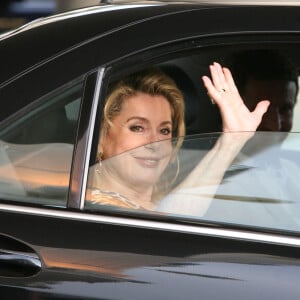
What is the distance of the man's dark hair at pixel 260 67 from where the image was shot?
2.46 meters

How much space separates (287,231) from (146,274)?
0.38 meters

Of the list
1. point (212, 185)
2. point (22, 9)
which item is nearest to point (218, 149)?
point (212, 185)

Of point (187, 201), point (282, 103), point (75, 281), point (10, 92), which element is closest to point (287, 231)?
point (187, 201)

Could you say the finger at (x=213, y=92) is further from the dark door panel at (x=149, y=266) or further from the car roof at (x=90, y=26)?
the dark door panel at (x=149, y=266)

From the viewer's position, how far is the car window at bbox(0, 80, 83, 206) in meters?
2.03

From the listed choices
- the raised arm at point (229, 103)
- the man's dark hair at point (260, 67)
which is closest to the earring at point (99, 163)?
the raised arm at point (229, 103)

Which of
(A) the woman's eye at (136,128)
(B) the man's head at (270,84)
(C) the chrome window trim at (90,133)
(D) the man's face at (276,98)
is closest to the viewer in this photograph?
(C) the chrome window trim at (90,133)

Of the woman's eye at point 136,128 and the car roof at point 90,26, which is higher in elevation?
the car roof at point 90,26

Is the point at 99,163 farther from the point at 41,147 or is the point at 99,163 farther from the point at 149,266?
the point at 149,266

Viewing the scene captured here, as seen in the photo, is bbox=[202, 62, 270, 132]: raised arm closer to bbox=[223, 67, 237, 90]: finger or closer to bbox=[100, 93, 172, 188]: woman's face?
bbox=[223, 67, 237, 90]: finger

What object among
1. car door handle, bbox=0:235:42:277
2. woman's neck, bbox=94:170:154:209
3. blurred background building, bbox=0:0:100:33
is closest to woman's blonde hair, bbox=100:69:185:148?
woman's neck, bbox=94:170:154:209

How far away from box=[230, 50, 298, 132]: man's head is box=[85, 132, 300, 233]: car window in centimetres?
31

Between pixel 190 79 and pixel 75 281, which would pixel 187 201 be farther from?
pixel 190 79

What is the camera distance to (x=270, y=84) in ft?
9.84
